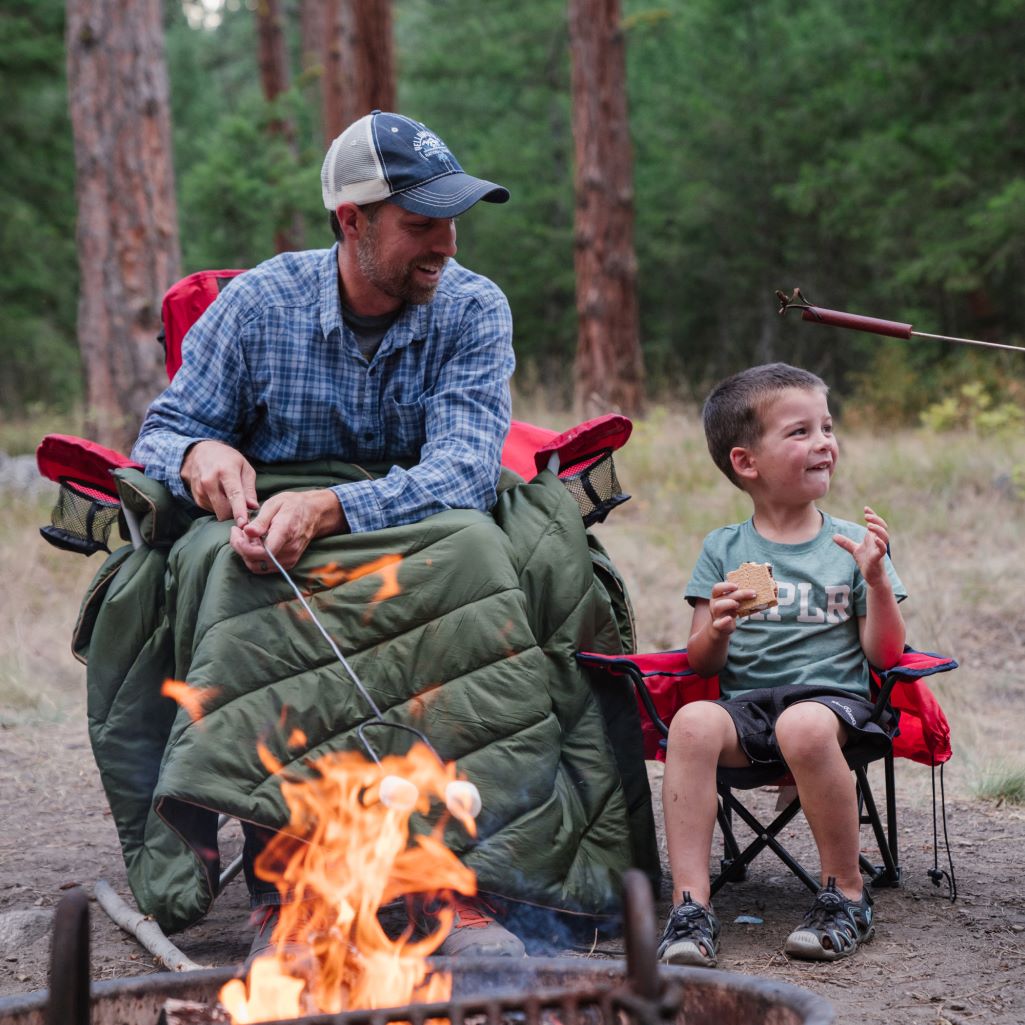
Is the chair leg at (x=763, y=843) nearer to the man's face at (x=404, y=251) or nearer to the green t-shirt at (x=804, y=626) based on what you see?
the green t-shirt at (x=804, y=626)

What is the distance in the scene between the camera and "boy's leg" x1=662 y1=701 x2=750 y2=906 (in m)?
2.57

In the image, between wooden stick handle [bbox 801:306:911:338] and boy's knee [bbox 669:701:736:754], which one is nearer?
wooden stick handle [bbox 801:306:911:338]

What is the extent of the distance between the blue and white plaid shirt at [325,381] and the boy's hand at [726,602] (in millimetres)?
523

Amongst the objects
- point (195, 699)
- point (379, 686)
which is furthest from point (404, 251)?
point (195, 699)

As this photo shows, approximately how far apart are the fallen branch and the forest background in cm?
643

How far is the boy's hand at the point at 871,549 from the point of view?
8.45 feet

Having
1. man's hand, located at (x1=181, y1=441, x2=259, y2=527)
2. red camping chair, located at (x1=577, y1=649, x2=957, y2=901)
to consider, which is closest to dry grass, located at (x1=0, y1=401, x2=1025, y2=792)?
red camping chair, located at (x1=577, y1=649, x2=957, y2=901)

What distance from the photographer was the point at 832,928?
2527 millimetres

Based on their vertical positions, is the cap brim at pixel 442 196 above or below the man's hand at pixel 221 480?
above

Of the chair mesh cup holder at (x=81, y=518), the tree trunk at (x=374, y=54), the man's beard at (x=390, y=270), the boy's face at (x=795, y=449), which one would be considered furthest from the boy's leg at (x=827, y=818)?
the tree trunk at (x=374, y=54)

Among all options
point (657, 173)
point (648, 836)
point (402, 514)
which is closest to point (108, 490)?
point (402, 514)

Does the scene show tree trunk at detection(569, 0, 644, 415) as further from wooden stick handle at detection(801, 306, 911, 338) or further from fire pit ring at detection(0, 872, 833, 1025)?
fire pit ring at detection(0, 872, 833, 1025)

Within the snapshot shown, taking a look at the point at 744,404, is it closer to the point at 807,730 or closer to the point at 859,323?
the point at 859,323

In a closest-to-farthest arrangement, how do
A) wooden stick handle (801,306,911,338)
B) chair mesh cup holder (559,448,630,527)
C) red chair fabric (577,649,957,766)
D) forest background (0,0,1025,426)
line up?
wooden stick handle (801,306,911,338)
red chair fabric (577,649,957,766)
chair mesh cup holder (559,448,630,527)
forest background (0,0,1025,426)
